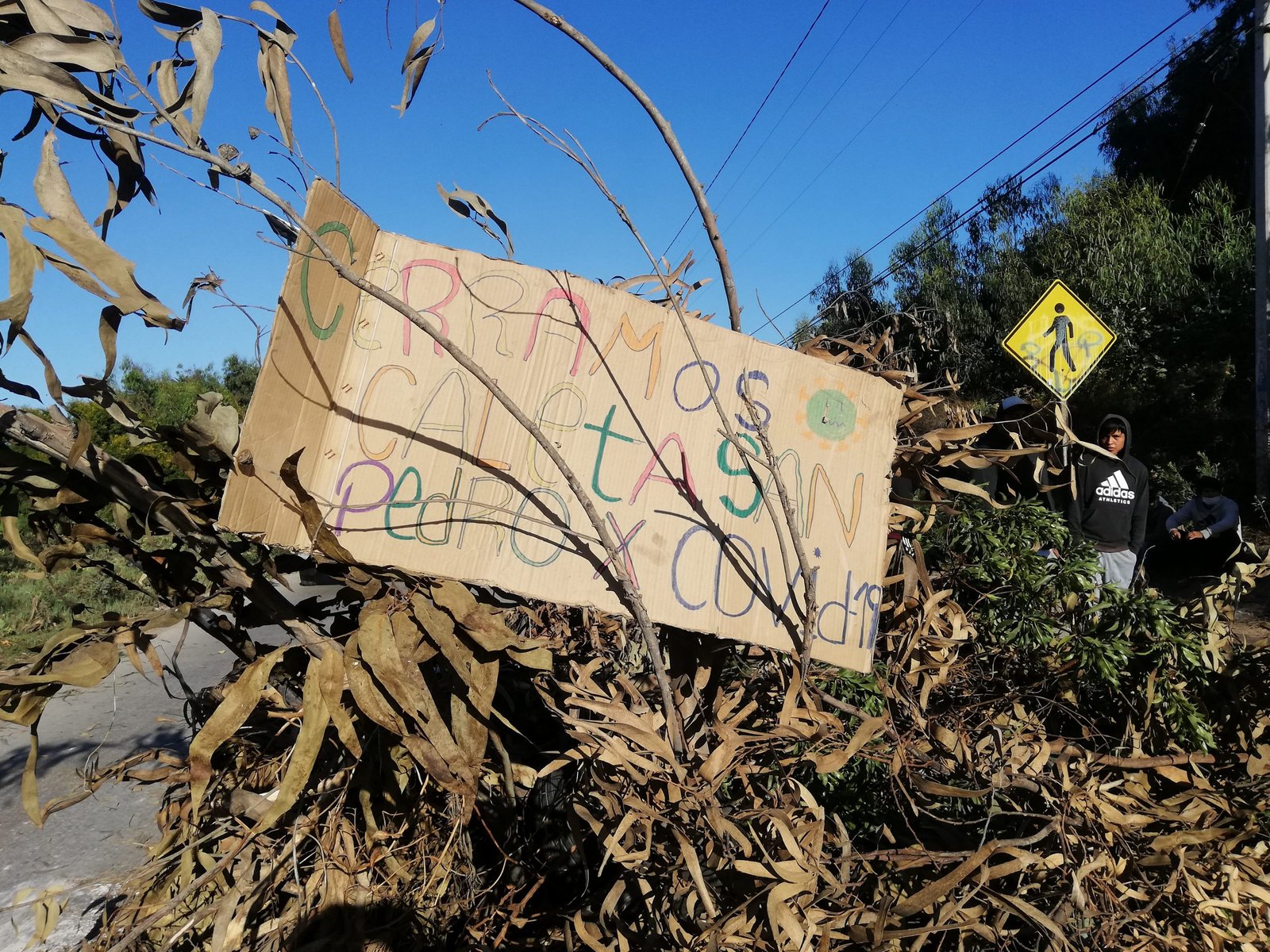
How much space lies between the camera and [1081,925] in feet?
6.28

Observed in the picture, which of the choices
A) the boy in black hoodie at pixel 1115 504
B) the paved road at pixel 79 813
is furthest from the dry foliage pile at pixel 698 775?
the boy in black hoodie at pixel 1115 504

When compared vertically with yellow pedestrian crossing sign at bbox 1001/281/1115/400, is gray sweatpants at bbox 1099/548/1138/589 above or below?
below

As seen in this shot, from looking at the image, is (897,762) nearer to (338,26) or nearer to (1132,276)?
(338,26)

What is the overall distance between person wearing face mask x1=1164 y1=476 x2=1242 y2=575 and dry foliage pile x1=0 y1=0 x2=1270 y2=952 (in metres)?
4.69

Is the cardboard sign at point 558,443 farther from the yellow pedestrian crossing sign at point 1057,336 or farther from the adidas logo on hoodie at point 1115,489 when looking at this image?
the yellow pedestrian crossing sign at point 1057,336

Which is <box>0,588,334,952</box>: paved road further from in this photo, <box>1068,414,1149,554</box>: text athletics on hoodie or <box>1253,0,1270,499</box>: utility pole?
<box>1253,0,1270,499</box>: utility pole

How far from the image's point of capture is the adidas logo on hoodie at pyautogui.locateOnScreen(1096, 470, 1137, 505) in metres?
5.72

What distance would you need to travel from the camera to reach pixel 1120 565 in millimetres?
5805

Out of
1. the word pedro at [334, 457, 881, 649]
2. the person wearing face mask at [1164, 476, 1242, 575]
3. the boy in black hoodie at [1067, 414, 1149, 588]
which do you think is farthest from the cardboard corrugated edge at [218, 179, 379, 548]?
the person wearing face mask at [1164, 476, 1242, 575]

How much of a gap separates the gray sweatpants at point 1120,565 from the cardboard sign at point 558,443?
4243 mm

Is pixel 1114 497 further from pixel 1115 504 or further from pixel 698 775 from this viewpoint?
pixel 698 775

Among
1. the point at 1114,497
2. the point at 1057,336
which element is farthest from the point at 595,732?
the point at 1057,336

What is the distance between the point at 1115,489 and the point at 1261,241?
5485 millimetres

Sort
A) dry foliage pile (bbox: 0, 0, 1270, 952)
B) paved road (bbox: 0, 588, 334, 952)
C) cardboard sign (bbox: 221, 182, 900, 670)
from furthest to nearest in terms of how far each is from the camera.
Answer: paved road (bbox: 0, 588, 334, 952)
cardboard sign (bbox: 221, 182, 900, 670)
dry foliage pile (bbox: 0, 0, 1270, 952)
